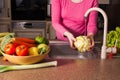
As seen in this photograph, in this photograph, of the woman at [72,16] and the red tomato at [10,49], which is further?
the woman at [72,16]

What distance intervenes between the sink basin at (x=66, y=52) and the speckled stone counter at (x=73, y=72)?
7cm

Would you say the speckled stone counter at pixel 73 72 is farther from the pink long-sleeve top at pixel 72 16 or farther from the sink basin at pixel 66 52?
the pink long-sleeve top at pixel 72 16

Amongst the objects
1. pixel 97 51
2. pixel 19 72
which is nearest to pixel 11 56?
pixel 19 72

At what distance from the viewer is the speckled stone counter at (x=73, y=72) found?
4.04 ft

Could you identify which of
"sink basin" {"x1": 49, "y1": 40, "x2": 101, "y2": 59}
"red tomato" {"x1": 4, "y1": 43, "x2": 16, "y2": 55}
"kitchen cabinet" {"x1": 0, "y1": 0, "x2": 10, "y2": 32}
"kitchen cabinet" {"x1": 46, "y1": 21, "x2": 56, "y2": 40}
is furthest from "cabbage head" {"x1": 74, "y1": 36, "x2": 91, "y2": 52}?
"kitchen cabinet" {"x1": 0, "y1": 0, "x2": 10, "y2": 32}

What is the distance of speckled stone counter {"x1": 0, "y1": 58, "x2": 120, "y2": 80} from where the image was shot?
4.04ft

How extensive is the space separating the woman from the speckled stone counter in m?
0.40

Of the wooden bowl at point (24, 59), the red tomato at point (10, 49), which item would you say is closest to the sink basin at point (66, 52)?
the wooden bowl at point (24, 59)

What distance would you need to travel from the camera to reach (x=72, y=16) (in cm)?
195

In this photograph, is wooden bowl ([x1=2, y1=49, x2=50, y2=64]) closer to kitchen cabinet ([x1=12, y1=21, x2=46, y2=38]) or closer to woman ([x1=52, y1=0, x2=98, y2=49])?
woman ([x1=52, y1=0, x2=98, y2=49])

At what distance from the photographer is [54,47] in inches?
66.0

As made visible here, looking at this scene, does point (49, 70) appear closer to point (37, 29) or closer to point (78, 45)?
point (78, 45)

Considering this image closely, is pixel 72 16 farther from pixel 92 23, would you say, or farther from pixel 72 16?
pixel 92 23

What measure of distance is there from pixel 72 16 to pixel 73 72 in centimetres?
76
